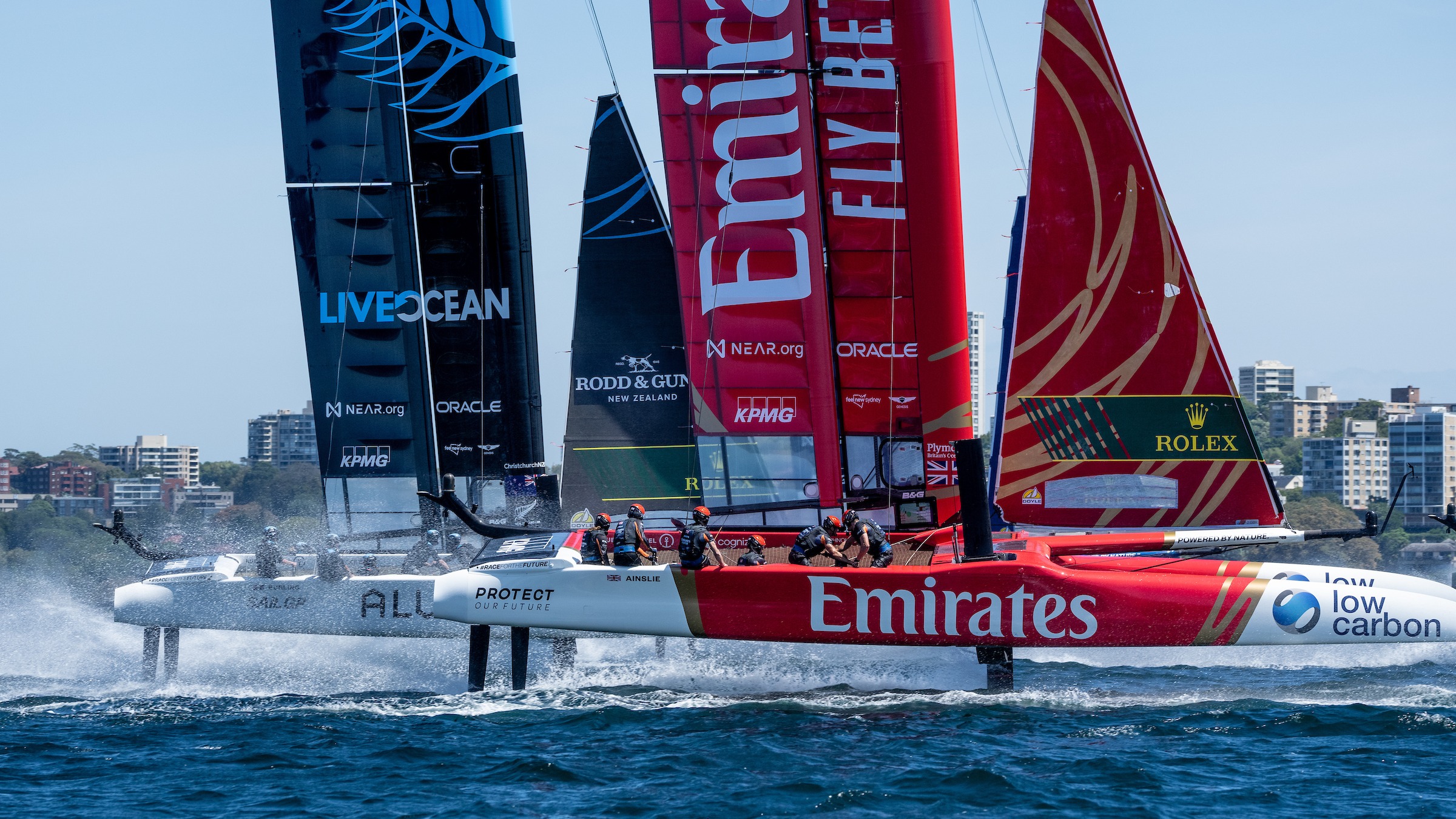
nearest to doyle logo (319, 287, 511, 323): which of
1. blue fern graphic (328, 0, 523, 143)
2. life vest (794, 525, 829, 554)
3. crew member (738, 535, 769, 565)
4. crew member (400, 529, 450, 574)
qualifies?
blue fern graphic (328, 0, 523, 143)

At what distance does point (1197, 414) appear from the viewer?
555 inches

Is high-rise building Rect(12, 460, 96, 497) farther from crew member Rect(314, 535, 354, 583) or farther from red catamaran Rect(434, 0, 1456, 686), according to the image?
red catamaran Rect(434, 0, 1456, 686)

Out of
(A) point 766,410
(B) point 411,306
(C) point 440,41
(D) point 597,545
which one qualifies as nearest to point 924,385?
(A) point 766,410

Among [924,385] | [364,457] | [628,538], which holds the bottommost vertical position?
[628,538]

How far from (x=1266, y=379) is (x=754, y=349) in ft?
625

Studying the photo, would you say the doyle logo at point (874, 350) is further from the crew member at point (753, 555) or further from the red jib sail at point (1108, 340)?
the crew member at point (753, 555)

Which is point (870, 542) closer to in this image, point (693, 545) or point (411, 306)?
point (693, 545)

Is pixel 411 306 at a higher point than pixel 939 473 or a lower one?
higher

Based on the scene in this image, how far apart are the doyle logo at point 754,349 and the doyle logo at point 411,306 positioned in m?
3.51

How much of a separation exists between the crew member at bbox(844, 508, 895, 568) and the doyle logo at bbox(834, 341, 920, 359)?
2.38m

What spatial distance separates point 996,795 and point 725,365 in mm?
6726

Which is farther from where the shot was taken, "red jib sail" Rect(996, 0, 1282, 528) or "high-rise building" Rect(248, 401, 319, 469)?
"high-rise building" Rect(248, 401, 319, 469)

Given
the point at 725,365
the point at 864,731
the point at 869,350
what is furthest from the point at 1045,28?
the point at 864,731

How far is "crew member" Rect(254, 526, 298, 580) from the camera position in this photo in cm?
1576
